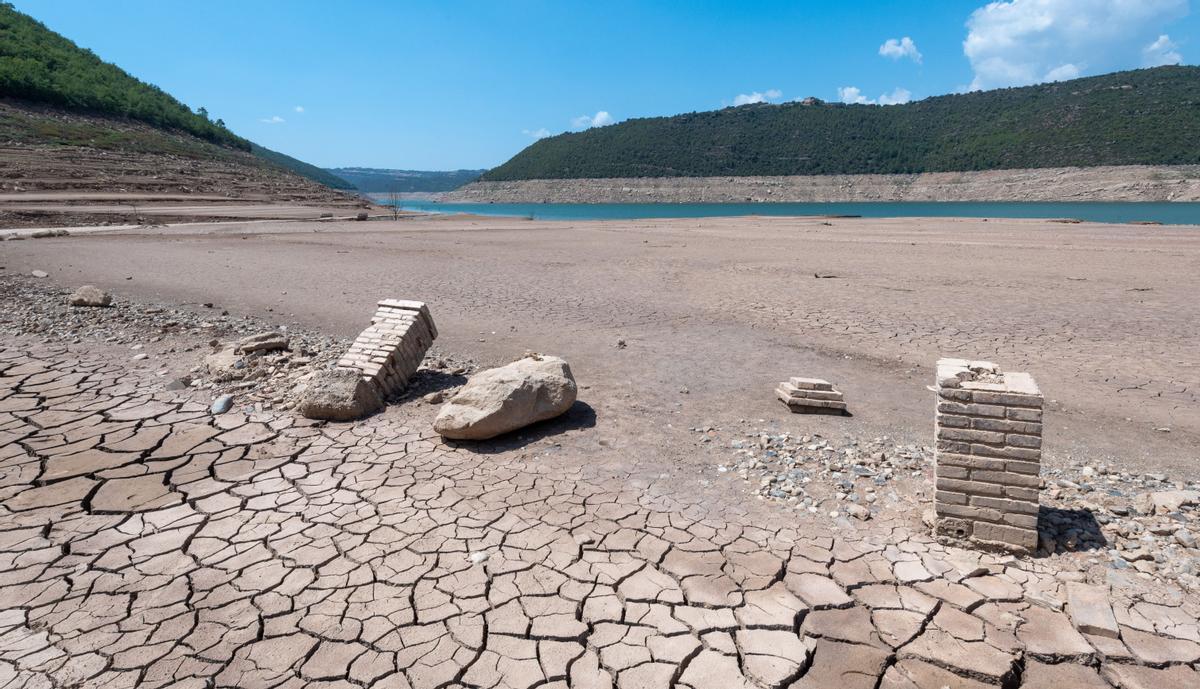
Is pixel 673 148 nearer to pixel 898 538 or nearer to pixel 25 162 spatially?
pixel 25 162

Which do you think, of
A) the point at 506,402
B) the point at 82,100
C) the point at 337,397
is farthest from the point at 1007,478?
the point at 82,100

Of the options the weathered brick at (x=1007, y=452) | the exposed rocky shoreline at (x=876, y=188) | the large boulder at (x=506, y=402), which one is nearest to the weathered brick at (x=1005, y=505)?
the weathered brick at (x=1007, y=452)

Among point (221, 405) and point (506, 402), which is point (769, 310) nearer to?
point (506, 402)

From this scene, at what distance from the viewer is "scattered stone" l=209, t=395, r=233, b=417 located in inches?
229

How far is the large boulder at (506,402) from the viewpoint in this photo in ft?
16.7

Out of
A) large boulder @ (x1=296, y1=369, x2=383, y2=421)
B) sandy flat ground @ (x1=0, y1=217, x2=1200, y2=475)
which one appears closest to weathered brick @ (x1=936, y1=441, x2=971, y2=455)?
sandy flat ground @ (x1=0, y1=217, x2=1200, y2=475)

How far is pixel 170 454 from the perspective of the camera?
4.97m

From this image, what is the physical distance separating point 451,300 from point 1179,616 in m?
10.4

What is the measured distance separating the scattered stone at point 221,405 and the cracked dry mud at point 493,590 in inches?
39.4

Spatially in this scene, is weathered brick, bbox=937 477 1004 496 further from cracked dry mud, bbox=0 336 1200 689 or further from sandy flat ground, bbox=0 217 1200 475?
sandy flat ground, bbox=0 217 1200 475

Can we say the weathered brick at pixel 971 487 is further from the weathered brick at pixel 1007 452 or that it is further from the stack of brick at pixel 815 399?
the stack of brick at pixel 815 399

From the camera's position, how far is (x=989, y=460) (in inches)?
140

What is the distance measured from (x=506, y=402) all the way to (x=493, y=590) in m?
2.02

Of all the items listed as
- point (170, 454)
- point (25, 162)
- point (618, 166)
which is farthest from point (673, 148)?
point (170, 454)
